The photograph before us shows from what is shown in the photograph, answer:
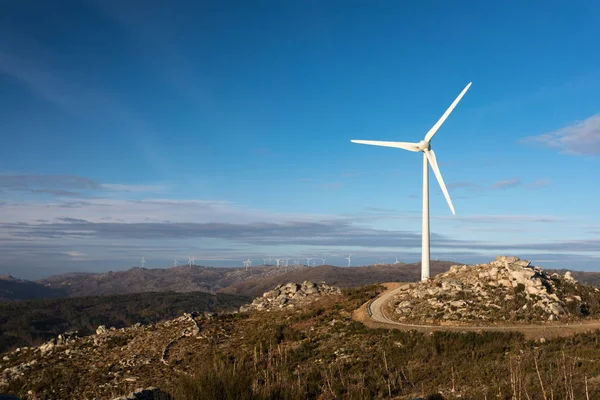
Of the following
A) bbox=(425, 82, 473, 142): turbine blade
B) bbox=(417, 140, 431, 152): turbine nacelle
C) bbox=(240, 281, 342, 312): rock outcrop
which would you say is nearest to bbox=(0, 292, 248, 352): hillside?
bbox=(240, 281, 342, 312): rock outcrop

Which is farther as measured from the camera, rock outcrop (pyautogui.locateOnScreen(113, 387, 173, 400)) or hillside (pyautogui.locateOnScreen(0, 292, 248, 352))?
hillside (pyautogui.locateOnScreen(0, 292, 248, 352))

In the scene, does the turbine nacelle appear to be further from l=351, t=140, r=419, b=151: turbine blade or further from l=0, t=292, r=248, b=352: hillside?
l=0, t=292, r=248, b=352: hillside

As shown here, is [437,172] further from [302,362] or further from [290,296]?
[302,362]

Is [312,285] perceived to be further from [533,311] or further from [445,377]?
[445,377]

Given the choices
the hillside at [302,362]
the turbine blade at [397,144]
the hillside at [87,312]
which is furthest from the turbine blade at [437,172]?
the hillside at [87,312]

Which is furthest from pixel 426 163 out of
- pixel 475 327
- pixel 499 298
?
pixel 475 327

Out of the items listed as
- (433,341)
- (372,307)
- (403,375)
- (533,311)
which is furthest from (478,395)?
(372,307)

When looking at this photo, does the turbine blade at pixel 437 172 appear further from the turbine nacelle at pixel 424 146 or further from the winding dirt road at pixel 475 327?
the winding dirt road at pixel 475 327
